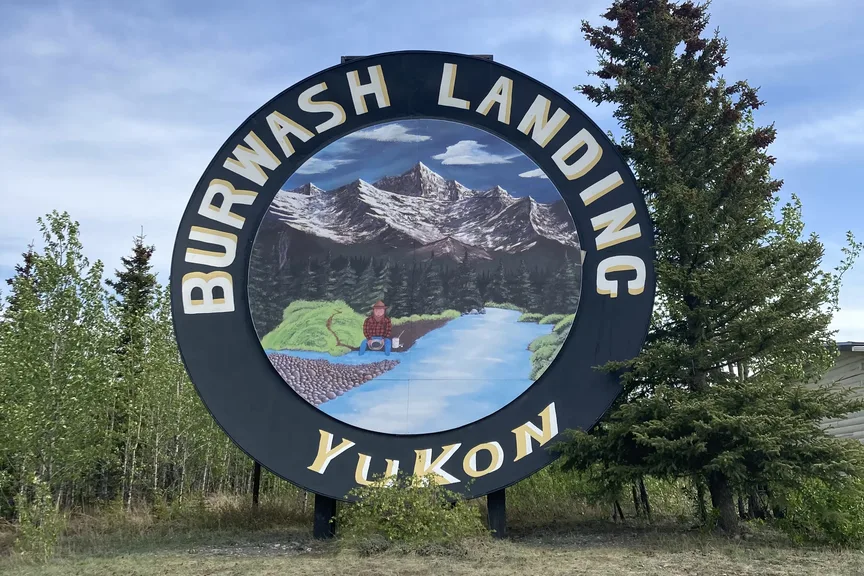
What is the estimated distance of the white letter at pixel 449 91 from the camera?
13.9 m

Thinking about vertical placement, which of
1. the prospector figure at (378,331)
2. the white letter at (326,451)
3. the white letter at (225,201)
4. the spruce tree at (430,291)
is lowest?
the white letter at (326,451)

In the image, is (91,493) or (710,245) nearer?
(710,245)

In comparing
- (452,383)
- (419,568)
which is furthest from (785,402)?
(419,568)

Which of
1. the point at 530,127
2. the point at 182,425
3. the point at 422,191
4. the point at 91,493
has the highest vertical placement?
the point at 530,127

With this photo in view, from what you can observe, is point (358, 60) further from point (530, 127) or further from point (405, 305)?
point (405, 305)

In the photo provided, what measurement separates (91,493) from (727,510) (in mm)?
22232

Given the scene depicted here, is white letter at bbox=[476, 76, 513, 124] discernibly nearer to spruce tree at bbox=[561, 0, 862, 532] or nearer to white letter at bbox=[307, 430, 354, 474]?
spruce tree at bbox=[561, 0, 862, 532]

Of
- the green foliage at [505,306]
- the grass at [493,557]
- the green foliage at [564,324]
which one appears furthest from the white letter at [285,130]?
the grass at [493,557]

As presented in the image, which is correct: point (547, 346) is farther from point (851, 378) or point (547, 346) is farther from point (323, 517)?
point (851, 378)

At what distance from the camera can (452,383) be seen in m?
12.9

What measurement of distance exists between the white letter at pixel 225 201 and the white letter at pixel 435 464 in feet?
17.2

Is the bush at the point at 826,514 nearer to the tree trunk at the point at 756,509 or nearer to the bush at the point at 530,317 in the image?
the tree trunk at the point at 756,509

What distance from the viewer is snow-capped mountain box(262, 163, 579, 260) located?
44.2ft

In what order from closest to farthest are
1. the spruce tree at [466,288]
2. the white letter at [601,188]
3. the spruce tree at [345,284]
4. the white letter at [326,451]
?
the white letter at [326,451] < the spruce tree at [466,288] < the spruce tree at [345,284] < the white letter at [601,188]
